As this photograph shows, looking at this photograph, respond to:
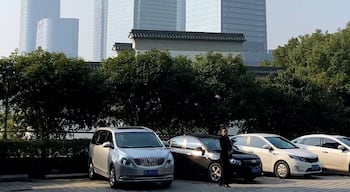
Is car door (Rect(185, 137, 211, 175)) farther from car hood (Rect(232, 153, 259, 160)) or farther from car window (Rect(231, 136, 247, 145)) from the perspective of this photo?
car window (Rect(231, 136, 247, 145))

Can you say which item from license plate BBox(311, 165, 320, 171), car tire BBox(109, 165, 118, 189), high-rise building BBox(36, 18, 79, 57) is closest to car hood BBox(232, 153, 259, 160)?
license plate BBox(311, 165, 320, 171)

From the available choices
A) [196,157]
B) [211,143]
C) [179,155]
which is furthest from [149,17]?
[196,157]

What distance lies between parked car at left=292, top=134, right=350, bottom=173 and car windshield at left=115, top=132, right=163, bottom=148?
294 inches

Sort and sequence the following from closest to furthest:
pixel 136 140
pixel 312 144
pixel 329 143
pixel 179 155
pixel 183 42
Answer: pixel 136 140 → pixel 179 155 → pixel 329 143 → pixel 312 144 → pixel 183 42

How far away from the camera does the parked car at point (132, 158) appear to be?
505 inches

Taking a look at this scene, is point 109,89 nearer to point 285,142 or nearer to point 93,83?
point 93,83

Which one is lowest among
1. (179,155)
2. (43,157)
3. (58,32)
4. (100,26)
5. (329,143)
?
(43,157)

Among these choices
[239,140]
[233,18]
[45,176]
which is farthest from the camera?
[233,18]

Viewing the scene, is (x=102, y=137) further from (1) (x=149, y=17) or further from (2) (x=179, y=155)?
(1) (x=149, y=17)

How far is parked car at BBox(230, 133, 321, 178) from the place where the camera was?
16.0 meters

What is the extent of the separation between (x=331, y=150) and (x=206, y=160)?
6.02m

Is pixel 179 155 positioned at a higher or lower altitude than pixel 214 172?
higher

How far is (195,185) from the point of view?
46.5 feet

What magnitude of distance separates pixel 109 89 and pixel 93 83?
75 cm
